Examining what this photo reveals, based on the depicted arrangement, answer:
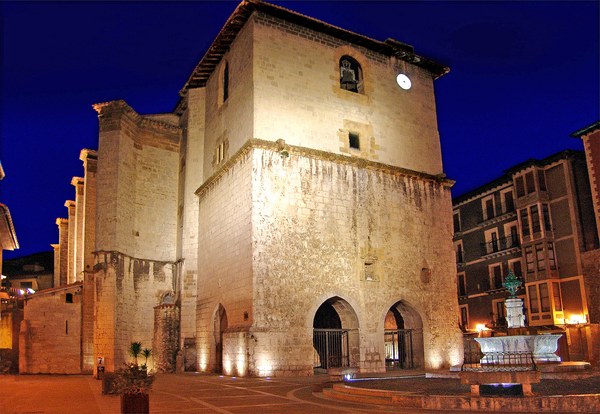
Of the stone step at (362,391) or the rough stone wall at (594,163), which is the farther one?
the rough stone wall at (594,163)

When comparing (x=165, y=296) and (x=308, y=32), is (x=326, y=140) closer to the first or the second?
(x=308, y=32)

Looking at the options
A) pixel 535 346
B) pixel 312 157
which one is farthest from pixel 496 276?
pixel 312 157

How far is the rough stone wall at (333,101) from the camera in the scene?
21047 millimetres

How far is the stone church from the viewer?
1972 centimetres

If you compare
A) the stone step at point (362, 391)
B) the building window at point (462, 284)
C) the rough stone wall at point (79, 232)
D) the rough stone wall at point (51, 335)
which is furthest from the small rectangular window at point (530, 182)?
the stone step at point (362, 391)

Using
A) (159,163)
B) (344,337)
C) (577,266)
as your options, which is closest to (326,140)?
(344,337)

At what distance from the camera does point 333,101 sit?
22375mm

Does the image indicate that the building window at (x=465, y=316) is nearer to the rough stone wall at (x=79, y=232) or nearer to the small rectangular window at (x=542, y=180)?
the small rectangular window at (x=542, y=180)

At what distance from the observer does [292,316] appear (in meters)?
19.2

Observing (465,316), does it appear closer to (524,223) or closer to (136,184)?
(524,223)

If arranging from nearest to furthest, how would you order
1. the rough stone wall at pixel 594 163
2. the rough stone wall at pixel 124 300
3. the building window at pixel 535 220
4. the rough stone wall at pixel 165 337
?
the rough stone wall at pixel 124 300
the rough stone wall at pixel 165 337
the rough stone wall at pixel 594 163
the building window at pixel 535 220

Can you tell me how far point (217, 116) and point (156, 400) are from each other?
14790mm

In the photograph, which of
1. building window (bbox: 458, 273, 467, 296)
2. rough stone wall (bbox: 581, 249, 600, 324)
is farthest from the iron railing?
rough stone wall (bbox: 581, 249, 600, 324)

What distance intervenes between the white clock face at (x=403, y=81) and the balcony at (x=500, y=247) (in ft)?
54.6
